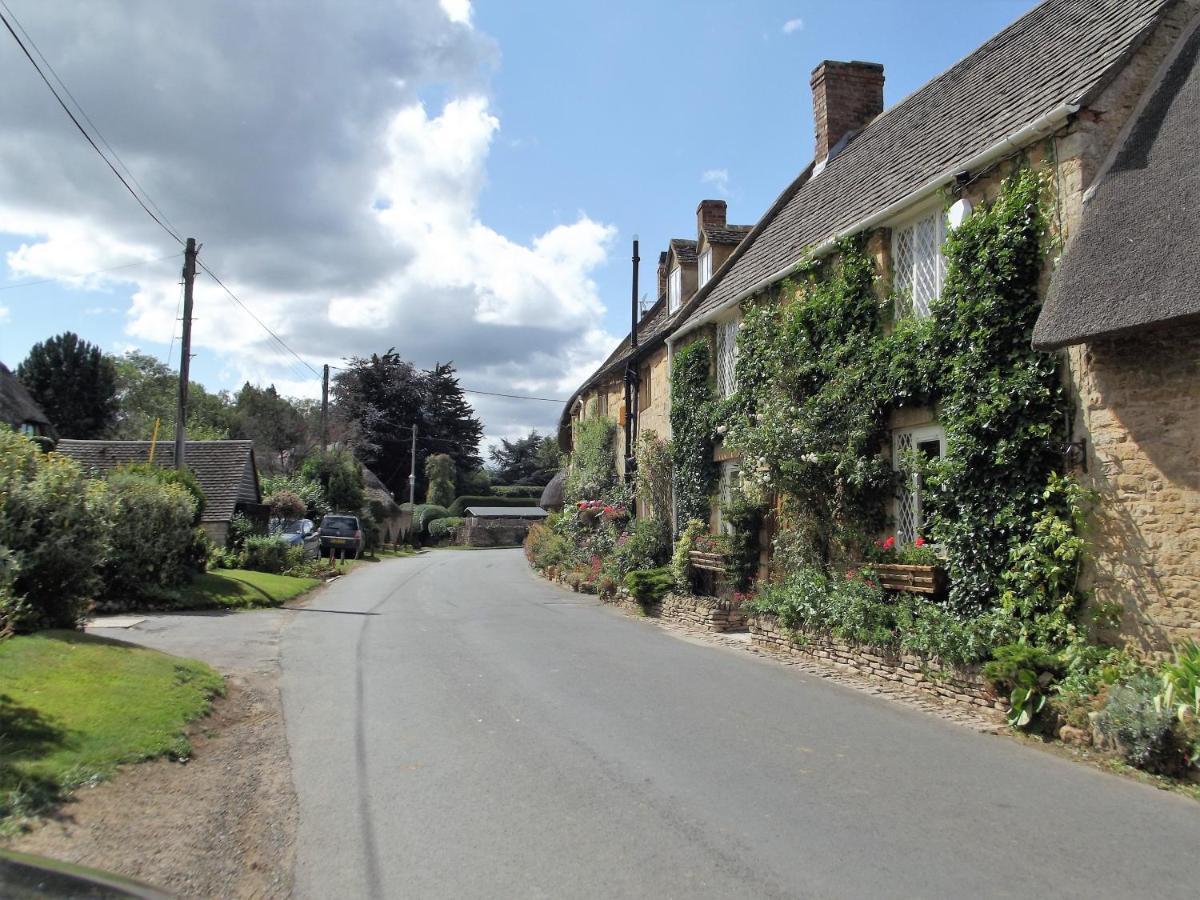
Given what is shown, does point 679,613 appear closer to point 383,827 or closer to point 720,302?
point 720,302

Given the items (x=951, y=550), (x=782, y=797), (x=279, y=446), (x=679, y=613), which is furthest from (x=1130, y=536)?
(x=279, y=446)

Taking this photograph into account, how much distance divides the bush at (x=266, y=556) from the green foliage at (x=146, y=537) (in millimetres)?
6893

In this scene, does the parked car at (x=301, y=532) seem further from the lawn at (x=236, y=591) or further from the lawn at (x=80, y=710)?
the lawn at (x=80, y=710)

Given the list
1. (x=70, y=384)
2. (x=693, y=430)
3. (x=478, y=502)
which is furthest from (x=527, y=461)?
(x=693, y=430)

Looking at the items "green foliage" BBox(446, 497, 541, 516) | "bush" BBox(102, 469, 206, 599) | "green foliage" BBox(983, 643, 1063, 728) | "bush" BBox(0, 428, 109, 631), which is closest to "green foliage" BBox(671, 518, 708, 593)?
"green foliage" BBox(983, 643, 1063, 728)

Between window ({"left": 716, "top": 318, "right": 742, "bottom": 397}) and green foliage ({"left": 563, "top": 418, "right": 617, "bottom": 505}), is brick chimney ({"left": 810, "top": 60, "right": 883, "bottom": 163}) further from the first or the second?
green foliage ({"left": 563, "top": 418, "right": 617, "bottom": 505})

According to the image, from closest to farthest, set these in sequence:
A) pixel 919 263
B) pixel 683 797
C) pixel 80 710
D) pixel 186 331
A: pixel 683 797 → pixel 80 710 → pixel 919 263 → pixel 186 331

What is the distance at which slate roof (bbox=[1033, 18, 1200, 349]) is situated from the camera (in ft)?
25.1

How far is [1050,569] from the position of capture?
8773mm

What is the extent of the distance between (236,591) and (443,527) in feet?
154

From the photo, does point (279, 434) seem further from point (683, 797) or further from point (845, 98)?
point (683, 797)

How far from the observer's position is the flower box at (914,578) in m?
10.4

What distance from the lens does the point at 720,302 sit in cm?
1791

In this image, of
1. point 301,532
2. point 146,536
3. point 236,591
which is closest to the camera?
point 146,536
